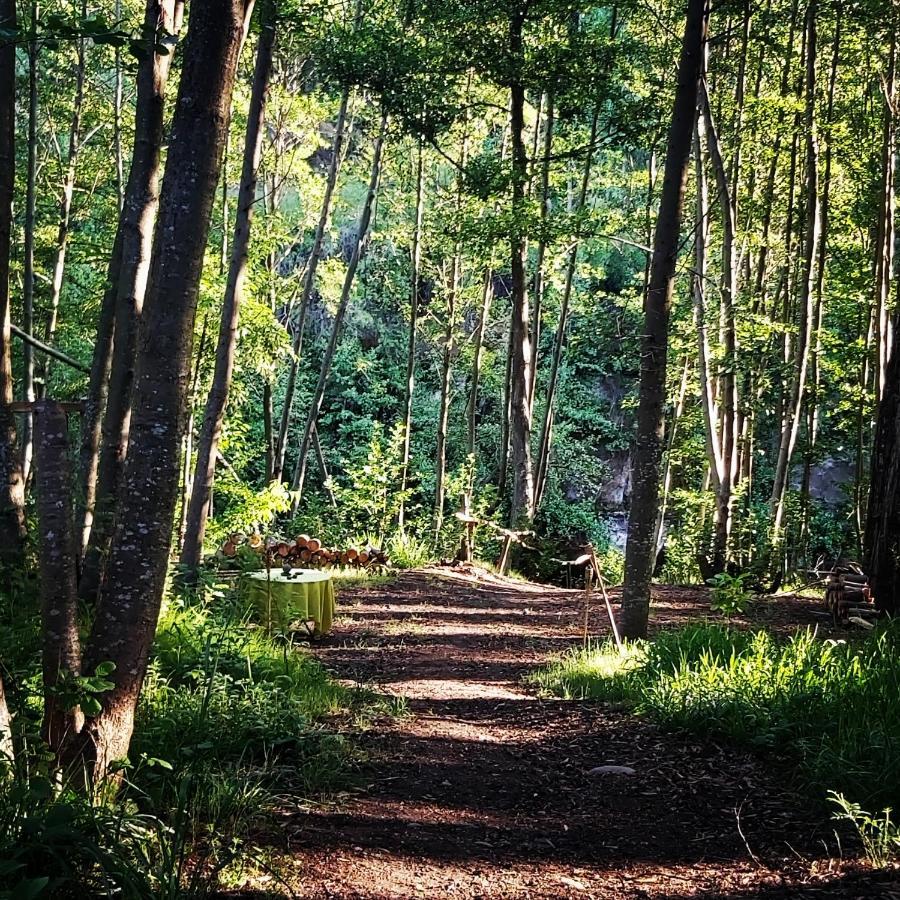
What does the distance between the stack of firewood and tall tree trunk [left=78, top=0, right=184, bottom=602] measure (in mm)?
5977

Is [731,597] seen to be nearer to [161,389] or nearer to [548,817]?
[548,817]

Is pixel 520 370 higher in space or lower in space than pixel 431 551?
higher

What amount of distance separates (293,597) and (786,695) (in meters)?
4.41

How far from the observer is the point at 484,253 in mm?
13281

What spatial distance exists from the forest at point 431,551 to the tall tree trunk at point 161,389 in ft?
0.04

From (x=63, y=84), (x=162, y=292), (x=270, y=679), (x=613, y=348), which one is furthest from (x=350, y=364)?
(x=162, y=292)

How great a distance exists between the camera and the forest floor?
9.93ft

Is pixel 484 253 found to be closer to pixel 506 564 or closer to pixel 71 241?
pixel 506 564

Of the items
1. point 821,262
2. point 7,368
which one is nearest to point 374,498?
point 821,262

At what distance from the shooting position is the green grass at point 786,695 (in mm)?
3684

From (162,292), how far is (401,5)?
13074 millimetres

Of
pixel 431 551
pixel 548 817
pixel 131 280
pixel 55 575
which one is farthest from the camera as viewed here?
pixel 431 551

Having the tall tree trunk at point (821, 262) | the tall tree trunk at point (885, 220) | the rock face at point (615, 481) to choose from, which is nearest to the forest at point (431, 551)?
the tall tree trunk at point (885, 220)

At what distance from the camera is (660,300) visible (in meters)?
6.89
